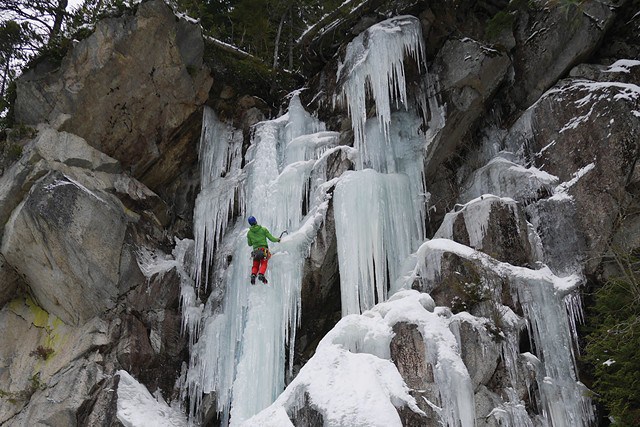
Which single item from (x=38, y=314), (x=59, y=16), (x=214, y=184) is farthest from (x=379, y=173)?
(x=59, y=16)

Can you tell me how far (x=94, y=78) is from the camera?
41.3ft

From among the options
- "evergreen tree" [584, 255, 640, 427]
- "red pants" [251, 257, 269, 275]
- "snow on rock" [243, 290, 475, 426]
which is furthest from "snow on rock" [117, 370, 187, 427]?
"evergreen tree" [584, 255, 640, 427]

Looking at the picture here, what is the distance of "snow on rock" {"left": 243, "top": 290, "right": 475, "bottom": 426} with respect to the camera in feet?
23.6

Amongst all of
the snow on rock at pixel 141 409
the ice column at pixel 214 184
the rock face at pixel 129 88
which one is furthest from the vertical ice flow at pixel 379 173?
the snow on rock at pixel 141 409

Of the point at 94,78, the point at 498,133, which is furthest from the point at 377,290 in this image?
the point at 94,78

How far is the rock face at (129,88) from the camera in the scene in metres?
12.5

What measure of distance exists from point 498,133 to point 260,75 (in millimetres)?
5352

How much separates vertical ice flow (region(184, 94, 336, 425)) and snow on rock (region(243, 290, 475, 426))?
2197 mm

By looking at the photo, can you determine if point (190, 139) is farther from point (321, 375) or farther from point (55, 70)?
point (321, 375)

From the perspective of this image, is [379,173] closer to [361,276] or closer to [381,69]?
[361,276]

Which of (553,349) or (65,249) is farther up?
(65,249)

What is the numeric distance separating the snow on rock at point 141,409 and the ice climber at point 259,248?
102 inches

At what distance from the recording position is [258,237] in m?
10.7

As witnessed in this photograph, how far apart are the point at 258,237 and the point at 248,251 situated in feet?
2.64
